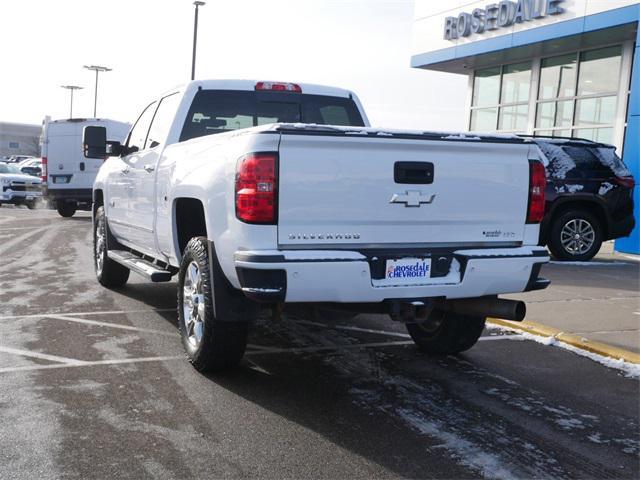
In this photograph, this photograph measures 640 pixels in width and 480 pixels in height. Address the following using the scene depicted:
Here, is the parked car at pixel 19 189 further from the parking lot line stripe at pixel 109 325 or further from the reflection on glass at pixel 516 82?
the parking lot line stripe at pixel 109 325

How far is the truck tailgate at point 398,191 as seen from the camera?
4141 millimetres

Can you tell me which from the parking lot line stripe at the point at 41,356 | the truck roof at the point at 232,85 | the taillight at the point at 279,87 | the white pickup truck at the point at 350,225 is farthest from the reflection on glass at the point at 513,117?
the parking lot line stripe at the point at 41,356

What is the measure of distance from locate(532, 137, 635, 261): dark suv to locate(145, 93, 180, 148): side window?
22.5 feet

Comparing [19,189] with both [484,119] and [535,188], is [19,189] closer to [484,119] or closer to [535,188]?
[484,119]

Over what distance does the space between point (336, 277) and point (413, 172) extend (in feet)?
2.74

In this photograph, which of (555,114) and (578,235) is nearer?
(578,235)

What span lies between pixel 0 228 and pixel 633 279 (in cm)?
1355

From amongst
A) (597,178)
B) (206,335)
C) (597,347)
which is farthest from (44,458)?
(597,178)

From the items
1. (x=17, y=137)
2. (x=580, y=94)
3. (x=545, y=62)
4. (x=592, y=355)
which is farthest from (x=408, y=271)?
(x=17, y=137)

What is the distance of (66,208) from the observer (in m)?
21.2

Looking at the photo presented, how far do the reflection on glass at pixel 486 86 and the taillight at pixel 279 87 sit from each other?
16.3m

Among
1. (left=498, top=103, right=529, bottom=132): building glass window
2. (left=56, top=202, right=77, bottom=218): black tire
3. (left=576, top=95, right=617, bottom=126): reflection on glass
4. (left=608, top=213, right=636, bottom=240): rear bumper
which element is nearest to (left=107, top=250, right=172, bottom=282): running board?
(left=608, top=213, right=636, bottom=240): rear bumper

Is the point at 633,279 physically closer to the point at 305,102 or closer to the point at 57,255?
the point at 305,102

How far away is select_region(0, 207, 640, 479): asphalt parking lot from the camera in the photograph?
355cm
